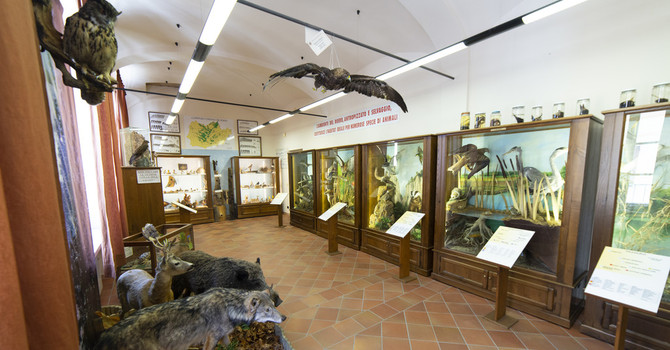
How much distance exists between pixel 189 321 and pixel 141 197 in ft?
11.1

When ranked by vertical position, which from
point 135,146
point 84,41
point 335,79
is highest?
point 335,79

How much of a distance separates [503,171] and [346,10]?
11.5 ft

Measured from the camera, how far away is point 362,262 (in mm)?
4176

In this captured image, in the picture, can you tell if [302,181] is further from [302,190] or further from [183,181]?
[183,181]

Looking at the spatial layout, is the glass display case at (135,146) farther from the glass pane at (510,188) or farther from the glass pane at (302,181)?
the glass pane at (510,188)

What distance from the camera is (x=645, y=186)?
6.93ft

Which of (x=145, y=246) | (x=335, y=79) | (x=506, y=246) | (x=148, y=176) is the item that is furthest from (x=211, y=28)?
(x=506, y=246)

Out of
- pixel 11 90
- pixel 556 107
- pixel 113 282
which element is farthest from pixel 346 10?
pixel 113 282

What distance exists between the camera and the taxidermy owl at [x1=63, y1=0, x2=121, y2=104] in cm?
87

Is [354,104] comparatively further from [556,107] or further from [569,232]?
[569,232]

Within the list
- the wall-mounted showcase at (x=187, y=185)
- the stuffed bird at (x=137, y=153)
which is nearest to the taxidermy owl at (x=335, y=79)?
the stuffed bird at (x=137, y=153)

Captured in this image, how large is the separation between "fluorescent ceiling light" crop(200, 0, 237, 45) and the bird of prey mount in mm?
1218

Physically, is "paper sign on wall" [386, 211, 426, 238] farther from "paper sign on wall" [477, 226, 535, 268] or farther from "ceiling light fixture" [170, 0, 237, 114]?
"ceiling light fixture" [170, 0, 237, 114]

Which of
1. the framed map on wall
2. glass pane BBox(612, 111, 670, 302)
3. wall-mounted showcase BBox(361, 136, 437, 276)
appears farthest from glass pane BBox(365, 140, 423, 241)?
the framed map on wall
